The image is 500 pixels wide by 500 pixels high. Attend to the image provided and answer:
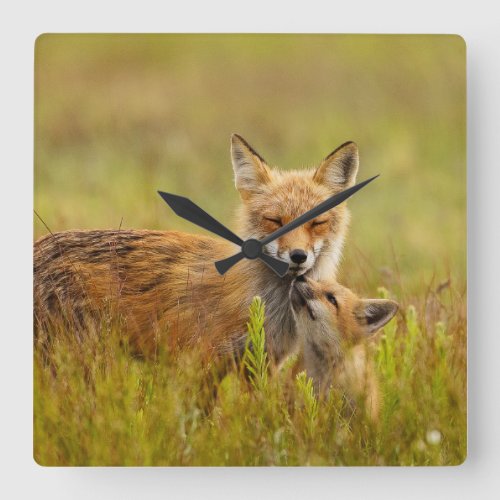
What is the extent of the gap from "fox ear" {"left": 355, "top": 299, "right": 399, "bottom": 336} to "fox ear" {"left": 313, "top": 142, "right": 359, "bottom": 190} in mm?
534

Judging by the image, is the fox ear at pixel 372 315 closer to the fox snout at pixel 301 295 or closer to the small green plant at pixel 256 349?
the fox snout at pixel 301 295

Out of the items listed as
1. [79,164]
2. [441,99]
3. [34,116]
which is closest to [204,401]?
[79,164]

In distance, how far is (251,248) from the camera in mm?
3881

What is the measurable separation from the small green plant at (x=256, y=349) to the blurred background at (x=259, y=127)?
16.9 inches

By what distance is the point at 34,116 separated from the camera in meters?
4.00

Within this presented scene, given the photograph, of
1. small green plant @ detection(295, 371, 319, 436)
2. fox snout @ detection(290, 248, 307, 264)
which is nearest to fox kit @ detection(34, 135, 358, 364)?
fox snout @ detection(290, 248, 307, 264)

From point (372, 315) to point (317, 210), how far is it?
522mm

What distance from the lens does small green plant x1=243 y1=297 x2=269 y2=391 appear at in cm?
376

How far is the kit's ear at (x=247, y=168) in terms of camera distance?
3.98 metres

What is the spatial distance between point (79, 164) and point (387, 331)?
156 cm

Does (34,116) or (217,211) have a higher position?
(34,116)

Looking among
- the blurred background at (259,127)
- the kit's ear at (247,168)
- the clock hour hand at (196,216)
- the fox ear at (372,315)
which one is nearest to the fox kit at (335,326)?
the fox ear at (372,315)

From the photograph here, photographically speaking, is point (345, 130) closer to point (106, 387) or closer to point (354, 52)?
point (354, 52)

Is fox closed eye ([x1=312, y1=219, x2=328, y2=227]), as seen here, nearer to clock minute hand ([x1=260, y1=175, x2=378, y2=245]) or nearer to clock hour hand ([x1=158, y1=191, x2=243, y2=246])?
clock minute hand ([x1=260, y1=175, x2=378, y2=245])
